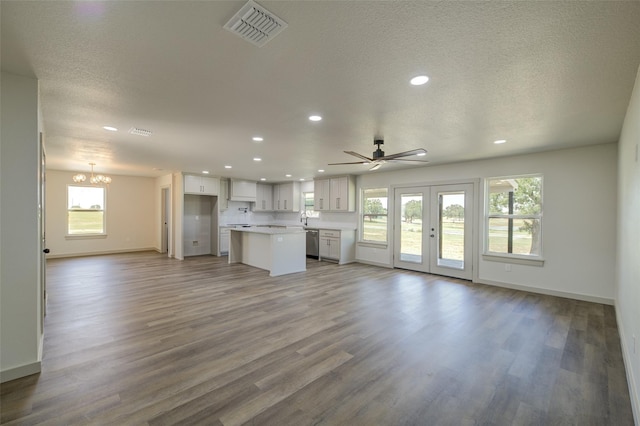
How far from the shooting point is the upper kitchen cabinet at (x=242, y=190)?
9453mm

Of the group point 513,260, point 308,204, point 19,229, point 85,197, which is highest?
point 85,197

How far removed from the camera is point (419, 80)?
7.82 feet

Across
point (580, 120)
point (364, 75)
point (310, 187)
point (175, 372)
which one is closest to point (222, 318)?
point (175, 372)

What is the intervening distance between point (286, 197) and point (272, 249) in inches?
172

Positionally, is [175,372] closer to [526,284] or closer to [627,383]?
[627,383]

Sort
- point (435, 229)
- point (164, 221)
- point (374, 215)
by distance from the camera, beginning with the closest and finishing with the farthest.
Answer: point (435, 229) → point (374, 215) → point (164, 221)

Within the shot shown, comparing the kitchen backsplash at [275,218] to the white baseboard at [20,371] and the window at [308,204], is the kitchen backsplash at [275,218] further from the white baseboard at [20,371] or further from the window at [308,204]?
the white baseboard at [20,371]

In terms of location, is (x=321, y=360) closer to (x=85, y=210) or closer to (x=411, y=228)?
(x=411, y=228)

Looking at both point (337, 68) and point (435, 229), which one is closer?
point (337, 68)

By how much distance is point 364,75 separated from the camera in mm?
2301

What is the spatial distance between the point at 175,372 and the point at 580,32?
3.84m

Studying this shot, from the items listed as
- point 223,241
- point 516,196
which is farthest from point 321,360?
point 223,241

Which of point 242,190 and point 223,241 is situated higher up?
point 242,190

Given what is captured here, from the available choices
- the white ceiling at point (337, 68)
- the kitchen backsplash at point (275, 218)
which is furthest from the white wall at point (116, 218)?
the white ceiling at point (337, 68)
